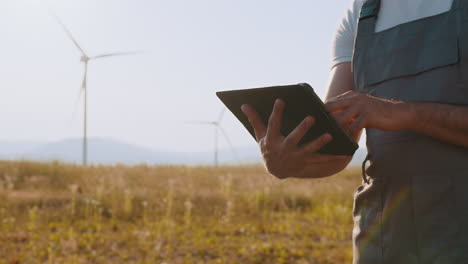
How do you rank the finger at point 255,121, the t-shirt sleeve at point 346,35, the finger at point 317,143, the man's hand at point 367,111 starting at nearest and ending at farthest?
the man's hand at point 367,111
the finger at point 317,143
the finger at point 255,121
the t-shirt sleeve at point 346,35

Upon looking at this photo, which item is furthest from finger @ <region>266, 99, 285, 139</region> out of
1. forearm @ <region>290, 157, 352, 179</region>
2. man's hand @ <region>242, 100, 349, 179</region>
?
forearm @ <region>290, 157, 352, 179</region>

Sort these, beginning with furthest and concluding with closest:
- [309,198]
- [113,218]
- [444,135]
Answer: [309,198], [113,218], [444,135]

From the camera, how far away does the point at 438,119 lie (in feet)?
4.34

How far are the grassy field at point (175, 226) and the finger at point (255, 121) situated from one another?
4.27 metres

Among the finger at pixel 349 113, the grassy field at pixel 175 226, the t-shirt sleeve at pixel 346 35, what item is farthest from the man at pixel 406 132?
the grassy field at pixel 175 226

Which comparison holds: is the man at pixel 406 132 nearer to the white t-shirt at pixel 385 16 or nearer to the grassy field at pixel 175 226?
the white t-shirt at pixel 385 16

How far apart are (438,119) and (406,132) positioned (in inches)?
7.3

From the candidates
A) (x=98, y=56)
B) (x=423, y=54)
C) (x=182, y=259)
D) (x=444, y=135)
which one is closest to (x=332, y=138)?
(x=444, y=135)

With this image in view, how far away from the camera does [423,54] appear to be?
1.49 meters

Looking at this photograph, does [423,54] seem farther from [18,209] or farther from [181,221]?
[18,209]

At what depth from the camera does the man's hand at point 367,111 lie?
49.0 inches

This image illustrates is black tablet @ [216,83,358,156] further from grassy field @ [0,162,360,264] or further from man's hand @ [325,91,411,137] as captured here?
grassy field @ [0,162,360,264]

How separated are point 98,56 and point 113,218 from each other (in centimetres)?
1211

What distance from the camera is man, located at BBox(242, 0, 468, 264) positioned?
1322 mm
